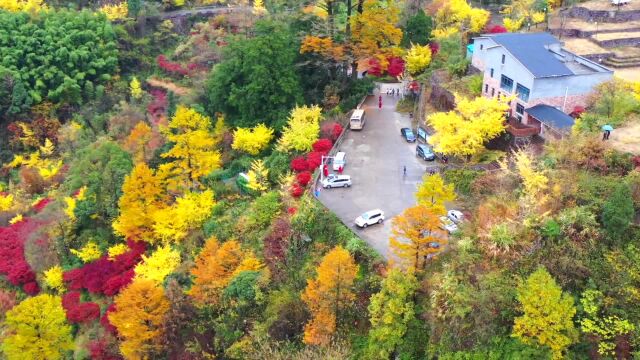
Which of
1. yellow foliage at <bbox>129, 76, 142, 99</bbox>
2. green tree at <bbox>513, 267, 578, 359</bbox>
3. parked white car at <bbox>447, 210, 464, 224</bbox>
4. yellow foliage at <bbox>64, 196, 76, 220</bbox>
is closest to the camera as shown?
green tree at <bbox>513, 267, 578, 359</bbox>

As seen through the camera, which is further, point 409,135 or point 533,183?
point 409,135

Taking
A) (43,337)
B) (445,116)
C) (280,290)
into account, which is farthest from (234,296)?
(445,116)

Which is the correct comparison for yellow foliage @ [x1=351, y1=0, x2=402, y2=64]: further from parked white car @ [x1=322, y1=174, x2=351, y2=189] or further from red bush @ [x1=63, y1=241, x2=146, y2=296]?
red bush @ [x1=63, y1=241, x2=146, y2=296]

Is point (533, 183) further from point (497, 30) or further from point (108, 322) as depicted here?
point (497, 30)

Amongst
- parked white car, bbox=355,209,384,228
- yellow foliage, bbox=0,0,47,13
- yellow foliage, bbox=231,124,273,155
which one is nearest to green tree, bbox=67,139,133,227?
yellow foliage, bbox=231,124,273,155

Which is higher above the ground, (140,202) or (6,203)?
(140,202)

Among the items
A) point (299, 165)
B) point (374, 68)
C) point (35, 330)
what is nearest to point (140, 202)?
point (35, 330)

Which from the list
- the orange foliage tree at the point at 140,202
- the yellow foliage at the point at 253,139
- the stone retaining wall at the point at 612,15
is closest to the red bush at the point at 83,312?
the orange foliage tree at the point at 140,202

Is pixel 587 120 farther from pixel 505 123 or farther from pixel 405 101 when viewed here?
pixel 405 101
